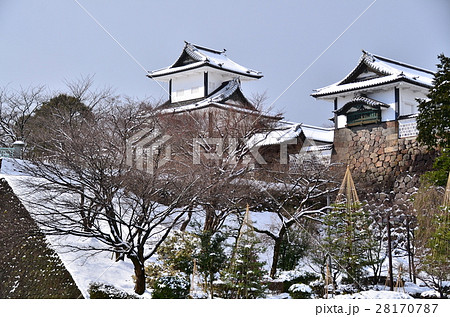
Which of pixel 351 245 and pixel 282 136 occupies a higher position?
pixel 282 136

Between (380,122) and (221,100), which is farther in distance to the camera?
(221,100)

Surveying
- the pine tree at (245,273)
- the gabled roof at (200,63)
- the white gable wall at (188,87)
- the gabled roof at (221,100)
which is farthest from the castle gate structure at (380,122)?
the pine tree at (245,273)

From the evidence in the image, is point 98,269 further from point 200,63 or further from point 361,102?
point 200,63

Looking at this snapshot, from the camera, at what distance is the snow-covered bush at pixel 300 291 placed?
7066 millimetres

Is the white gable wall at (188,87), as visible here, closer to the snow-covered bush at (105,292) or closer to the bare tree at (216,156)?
the bare tree at (216,156)

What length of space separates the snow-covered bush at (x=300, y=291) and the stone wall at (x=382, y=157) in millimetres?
4529

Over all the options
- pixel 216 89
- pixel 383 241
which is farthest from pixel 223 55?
pixel 383 241

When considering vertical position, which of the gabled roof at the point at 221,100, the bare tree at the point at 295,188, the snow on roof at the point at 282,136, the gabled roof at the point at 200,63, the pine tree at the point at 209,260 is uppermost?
the gabled roof at the point at 200,63

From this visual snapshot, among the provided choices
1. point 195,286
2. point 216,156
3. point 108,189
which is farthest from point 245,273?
point 216,156

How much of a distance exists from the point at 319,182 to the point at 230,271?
12.2ft

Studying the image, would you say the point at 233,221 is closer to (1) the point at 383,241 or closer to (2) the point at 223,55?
(1) the point at 383,241

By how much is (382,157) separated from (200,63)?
5.57 m

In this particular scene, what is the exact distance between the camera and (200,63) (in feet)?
48.4

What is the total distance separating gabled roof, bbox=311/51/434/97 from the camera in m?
11.9
